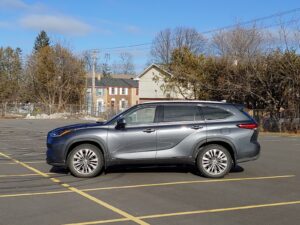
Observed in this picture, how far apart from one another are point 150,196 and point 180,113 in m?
2.91

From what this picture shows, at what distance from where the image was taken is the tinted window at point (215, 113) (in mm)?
11148


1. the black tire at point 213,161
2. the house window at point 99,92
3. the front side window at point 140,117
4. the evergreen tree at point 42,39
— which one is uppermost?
the evergreen tree at point 42,39

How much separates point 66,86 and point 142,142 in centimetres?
5294

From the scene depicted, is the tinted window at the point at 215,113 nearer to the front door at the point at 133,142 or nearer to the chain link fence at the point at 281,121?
the front door at the point at 133,142

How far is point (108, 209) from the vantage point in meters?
7.55

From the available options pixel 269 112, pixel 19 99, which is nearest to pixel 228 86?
pixel 269 112

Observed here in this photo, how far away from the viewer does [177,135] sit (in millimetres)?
10820

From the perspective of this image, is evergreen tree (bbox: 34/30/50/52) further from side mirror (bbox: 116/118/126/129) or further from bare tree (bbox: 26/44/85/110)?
side mirror (bbox: 116/118/126/129)

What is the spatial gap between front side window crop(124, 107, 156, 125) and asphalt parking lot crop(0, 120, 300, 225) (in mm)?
1201

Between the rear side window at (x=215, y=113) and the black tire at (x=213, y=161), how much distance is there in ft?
2.14

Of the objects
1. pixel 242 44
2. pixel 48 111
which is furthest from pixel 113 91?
pixel 242 44

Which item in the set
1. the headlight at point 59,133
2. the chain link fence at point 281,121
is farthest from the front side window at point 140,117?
the chain link fence at point 281,121

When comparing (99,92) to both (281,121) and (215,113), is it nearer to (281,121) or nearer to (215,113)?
(281,121)

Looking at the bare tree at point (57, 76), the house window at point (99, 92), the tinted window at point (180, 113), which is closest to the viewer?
the tinted window at point (180, 113)
